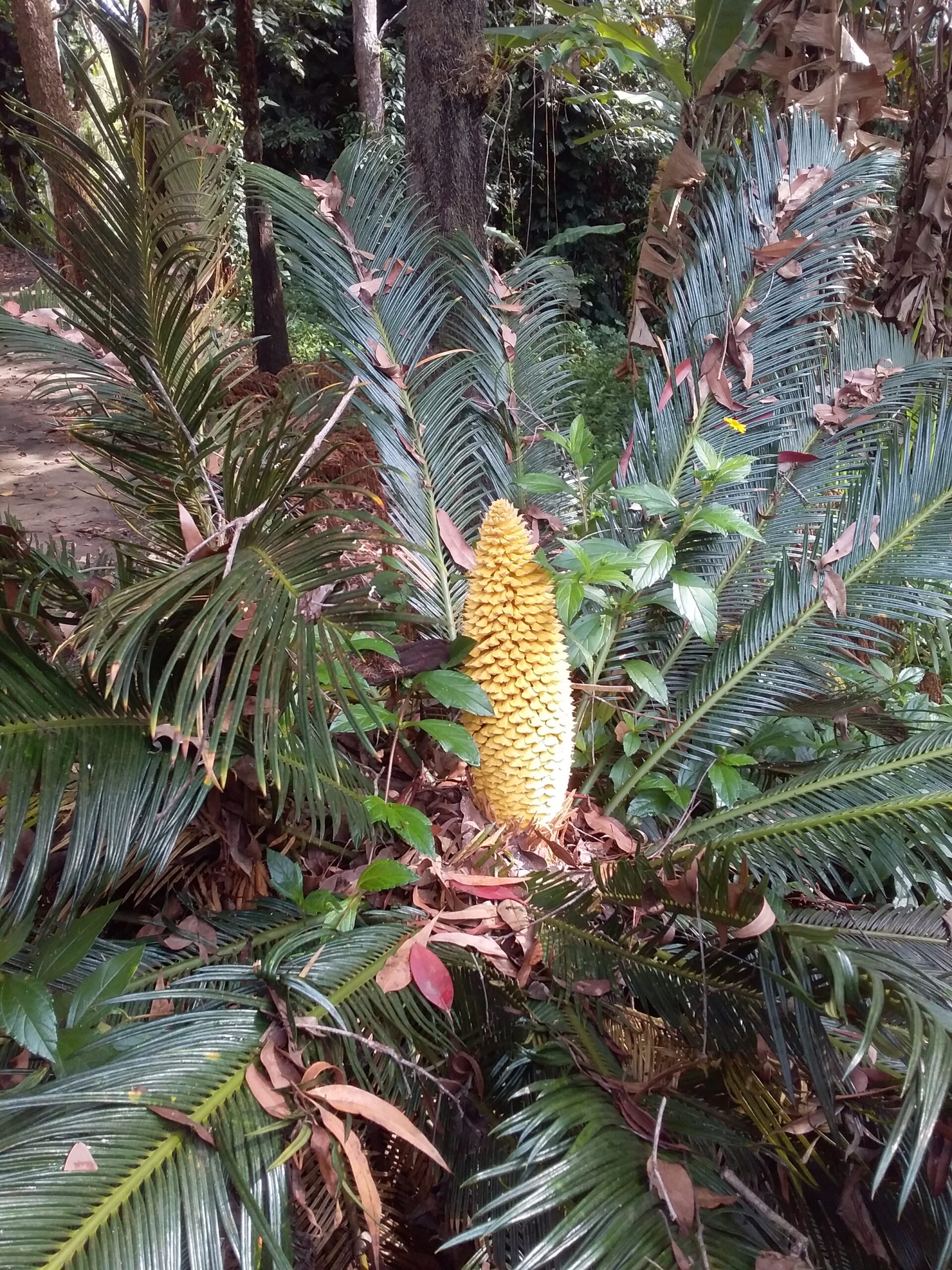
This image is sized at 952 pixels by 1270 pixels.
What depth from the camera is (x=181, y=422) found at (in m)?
1.09

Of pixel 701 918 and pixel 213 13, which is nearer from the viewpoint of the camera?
pixel 701 918

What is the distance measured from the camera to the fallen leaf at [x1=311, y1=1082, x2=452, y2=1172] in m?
0.78

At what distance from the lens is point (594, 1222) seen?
0.69m

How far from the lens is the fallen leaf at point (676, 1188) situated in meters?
0.70

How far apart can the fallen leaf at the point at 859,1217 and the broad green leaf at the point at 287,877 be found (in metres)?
0.70

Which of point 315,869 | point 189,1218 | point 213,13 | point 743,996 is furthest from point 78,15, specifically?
point 213,13

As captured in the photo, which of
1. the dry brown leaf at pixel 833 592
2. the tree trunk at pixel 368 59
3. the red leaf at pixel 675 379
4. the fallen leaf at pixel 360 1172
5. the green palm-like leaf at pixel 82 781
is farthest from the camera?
the tree trunk at pixel 368 59

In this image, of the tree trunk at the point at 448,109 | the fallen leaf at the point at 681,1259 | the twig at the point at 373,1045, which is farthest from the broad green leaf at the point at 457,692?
the tree trunk at the point at 448,109

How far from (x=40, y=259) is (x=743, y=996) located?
1174 millimetres

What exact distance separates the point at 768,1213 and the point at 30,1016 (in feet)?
2.36

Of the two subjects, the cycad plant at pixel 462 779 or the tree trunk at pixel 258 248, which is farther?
the tree trunk at pixel 258 248

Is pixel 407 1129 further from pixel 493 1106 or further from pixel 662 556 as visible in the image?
pixel 662 556

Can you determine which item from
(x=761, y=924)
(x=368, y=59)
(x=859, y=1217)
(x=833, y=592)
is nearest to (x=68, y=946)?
(x=761, y=924)

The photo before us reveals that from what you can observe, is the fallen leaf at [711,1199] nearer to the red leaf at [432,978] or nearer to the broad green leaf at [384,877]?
the red leaf at [432,978]
